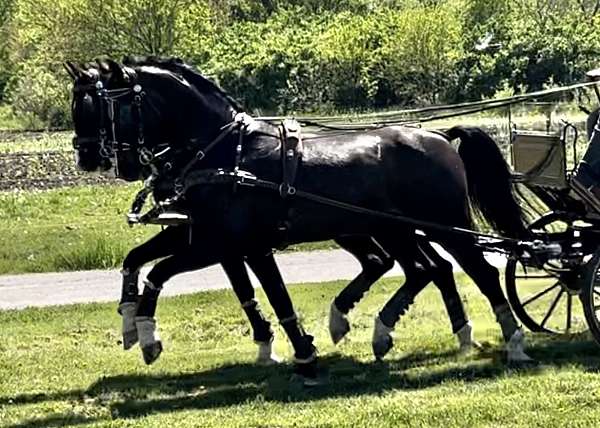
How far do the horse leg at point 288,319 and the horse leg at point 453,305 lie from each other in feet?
4.61

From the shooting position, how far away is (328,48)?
47.7m

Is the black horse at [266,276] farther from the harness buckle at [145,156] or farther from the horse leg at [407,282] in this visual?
the harness buckle at [145,156]

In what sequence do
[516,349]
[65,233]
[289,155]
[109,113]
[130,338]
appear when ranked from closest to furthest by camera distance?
[109,113], [289,155], [130,338], [516,349], [65,233]

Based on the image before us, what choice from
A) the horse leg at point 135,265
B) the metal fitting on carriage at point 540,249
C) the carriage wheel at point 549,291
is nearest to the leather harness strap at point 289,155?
the horse leg at point 135,265

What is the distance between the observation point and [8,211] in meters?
21.4

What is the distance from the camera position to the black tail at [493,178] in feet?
32.9

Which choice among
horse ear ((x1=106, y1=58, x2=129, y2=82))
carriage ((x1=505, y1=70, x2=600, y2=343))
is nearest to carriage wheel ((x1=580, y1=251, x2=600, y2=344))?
carriage ((x1=505, y1=70, x2=600, y2=343))

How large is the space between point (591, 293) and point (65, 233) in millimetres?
10955

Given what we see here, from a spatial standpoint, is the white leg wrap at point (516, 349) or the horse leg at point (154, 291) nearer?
the horse leg at point (154, 291)

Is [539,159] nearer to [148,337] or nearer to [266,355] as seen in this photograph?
[266,355]

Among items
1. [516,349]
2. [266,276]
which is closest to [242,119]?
[266,276]

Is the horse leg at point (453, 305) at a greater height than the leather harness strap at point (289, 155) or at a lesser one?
lesser

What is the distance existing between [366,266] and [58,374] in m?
2.90

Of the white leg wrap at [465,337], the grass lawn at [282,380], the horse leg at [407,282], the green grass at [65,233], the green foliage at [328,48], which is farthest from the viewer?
the green foliage at [328,48]
